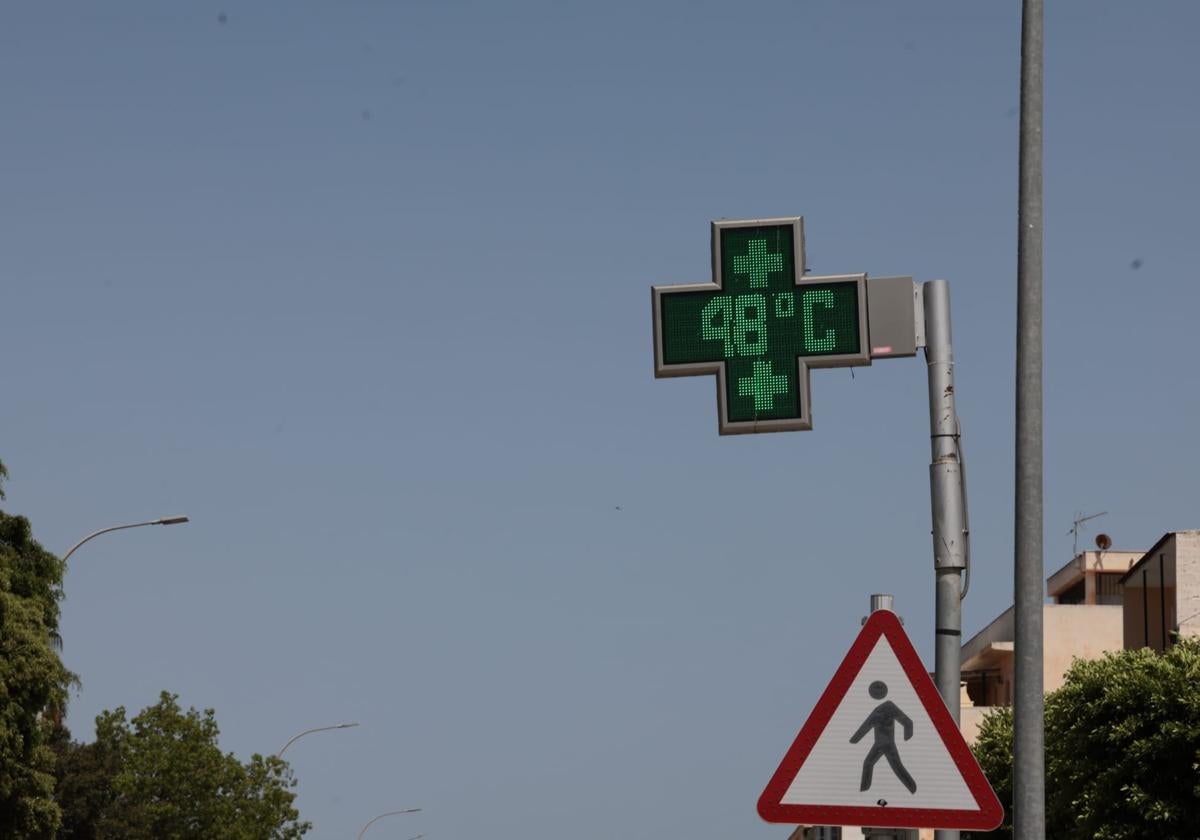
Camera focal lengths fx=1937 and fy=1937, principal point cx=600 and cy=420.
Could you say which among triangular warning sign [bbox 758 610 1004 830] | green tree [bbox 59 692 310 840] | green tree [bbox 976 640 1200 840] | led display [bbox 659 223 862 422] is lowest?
green tree [bbox 59 692 310 840]

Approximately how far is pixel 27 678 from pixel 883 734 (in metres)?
30.7

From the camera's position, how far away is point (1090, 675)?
33500mm

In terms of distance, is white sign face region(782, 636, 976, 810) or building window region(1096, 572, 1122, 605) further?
building window region(1096, 572, 1122, 605)

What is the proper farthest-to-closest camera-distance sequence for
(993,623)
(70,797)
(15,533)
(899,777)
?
1. (993,623)
2. (70,797)
3. (15,533)
4. (899,777)

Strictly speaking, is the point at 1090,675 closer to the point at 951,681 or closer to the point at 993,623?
the point at 951,681

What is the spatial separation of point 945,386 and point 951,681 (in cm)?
133

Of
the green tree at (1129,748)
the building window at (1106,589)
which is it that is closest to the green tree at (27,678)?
the green tree at (1129,748)

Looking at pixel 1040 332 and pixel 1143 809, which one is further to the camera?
pixel 1143 809

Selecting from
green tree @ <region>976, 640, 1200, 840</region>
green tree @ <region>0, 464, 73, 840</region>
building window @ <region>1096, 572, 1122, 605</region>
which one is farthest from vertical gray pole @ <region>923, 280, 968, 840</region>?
building window @ <region>1096, 572, 1122, 605</region>

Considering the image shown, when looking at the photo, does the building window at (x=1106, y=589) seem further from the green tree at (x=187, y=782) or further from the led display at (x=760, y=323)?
the led display at (x=760, y=323)

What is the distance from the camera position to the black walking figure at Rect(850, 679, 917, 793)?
7113 mm

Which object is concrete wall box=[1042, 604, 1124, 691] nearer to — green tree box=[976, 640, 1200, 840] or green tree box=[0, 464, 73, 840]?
green tree box=[976, 640, 1200, 840]

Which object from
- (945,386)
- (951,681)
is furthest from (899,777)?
(945,386)

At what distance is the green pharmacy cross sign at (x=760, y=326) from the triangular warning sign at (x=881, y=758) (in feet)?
5.67
